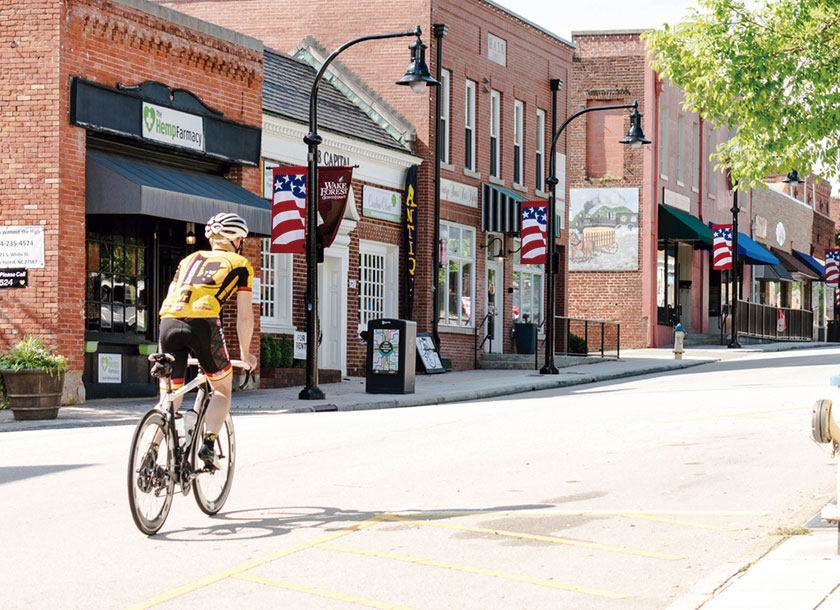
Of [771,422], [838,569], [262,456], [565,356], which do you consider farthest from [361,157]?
[838,569]

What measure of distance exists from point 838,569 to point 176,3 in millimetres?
29536

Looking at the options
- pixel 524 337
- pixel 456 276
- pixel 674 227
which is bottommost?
pixel 524 337

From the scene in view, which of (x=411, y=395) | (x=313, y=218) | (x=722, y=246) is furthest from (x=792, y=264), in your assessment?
(x=313, y=218)

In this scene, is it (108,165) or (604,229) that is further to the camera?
(604,229)

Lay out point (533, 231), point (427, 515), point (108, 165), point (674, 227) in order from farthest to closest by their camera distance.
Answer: point (674, 227) → point (533, 231) → point (108, 165) → point (427, 515)

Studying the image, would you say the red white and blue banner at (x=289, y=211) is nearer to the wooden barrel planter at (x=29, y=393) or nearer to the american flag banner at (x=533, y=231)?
the wooden barrel planter at (x=29, y=393)

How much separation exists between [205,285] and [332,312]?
18586mm

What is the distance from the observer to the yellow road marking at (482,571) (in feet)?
22.1

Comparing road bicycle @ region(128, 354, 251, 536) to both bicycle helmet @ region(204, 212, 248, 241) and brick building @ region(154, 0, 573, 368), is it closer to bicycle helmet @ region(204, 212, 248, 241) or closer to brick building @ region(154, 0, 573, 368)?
bicycle helmet @ region(204, 212, 248, 241)

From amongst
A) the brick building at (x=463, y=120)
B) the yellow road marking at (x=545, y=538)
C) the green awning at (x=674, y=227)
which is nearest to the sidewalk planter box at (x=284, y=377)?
the brick building at (x=463, y=120)

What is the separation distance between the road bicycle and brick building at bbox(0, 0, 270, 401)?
10.6m

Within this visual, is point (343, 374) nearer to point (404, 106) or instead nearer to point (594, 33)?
point (404, 106)

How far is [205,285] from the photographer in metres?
8.44

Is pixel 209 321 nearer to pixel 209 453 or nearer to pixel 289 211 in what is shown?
pixel 209 453
